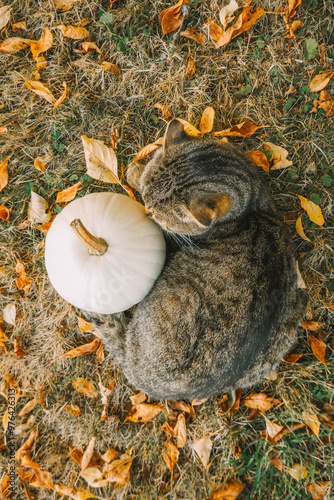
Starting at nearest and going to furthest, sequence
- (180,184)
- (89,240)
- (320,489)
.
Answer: (89,240) → (180,184) → (320,489)

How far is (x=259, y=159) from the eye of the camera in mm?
3291

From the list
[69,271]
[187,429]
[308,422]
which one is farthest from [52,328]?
[308,422]

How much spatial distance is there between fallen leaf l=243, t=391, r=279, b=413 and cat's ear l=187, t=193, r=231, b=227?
1.90 meters

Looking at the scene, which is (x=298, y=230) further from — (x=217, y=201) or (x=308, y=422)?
A: (x=308, y=422)

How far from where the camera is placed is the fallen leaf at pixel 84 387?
339cm

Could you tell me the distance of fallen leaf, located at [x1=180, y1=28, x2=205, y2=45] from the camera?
324 cm

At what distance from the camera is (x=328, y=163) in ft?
11.1

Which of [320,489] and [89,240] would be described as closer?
[89,240]

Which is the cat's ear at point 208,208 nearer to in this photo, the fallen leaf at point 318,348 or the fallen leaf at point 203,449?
the fallen leaf at point 318,348

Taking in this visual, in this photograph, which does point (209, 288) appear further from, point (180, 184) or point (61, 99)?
point (61, 99)

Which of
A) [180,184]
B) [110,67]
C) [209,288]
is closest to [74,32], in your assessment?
[110,67]

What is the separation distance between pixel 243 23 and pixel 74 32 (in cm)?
159

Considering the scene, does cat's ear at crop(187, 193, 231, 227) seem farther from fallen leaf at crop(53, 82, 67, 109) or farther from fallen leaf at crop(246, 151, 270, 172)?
fallen leaf at crop(53, 82, 67, 109)

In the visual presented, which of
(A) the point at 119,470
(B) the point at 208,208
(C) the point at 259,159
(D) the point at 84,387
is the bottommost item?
(A) the point at 119,470
